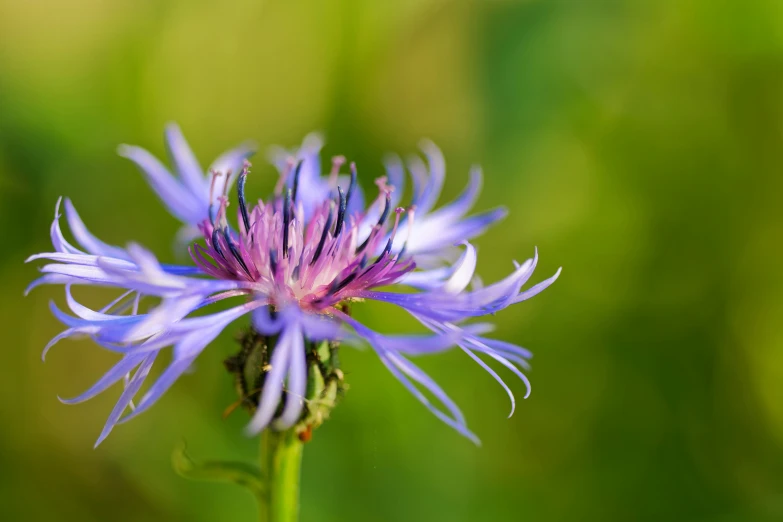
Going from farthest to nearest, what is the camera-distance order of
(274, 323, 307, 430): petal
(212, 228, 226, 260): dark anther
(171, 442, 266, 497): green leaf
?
(212, 228, 226, 260): dark anther, (171, 442, 266, 497): green leaf, (274, 323, 307, 430): petal

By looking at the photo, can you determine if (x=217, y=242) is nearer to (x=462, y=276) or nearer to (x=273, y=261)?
(x=273, y=261)

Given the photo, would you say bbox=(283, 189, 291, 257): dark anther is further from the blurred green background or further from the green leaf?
the blurred green background

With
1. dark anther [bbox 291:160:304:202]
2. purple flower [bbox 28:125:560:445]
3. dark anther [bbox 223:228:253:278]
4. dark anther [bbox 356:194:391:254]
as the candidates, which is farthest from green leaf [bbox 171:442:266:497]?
dark anther [bbox 291:160:304:202]

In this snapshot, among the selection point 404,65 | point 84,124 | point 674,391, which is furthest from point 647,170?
point 84,124

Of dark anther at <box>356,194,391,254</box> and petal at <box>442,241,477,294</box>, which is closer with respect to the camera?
petal at <box>442,241,477,294</box>

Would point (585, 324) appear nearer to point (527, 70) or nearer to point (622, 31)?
point (527, 70)

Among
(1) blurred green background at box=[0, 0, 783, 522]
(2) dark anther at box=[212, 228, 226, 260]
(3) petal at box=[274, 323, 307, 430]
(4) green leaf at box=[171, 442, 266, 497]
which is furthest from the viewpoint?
(1) blurred green background at box=[0, 0, 783, 522]

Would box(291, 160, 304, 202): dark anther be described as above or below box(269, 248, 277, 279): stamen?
above
